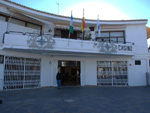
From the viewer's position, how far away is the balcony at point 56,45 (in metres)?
10.6

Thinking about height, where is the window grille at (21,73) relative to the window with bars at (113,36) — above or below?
below

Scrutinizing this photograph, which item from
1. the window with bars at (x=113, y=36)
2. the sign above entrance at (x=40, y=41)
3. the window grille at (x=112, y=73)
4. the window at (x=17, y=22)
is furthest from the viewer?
the window with bars at (x=113, y=36)

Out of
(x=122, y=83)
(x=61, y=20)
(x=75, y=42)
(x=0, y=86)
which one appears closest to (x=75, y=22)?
(x=61, y=20)

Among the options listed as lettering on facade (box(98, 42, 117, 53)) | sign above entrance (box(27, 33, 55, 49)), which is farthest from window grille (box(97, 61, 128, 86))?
sign above entrance (box(27, 33, 55, 49))

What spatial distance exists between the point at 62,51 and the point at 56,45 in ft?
2.54

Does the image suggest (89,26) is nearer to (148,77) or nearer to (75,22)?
(75,22)

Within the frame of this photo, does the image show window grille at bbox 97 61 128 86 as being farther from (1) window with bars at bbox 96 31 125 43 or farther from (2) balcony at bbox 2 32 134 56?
(1) window with bars at bbox 96 31 125 43

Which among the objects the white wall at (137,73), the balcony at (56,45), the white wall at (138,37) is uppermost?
the white wall at (138,37)

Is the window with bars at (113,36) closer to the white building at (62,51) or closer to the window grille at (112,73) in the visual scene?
the white building at (62,51)

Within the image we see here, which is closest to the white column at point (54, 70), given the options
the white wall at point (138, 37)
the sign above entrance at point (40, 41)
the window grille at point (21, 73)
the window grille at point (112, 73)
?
the window grille at point (21, 73)

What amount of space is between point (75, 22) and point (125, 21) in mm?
5503

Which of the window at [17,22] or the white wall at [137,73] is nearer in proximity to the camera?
the window at [17,22]

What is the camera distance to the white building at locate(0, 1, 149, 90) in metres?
11.3

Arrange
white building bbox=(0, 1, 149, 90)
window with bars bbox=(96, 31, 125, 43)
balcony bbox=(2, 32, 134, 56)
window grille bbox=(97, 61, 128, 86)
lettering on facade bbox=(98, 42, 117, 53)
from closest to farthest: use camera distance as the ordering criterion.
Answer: balcony bbox=(2, 32, 134, 56), white building bbox=(0, 1, 149, 90), lettering on facade bbox=(98, 42, 117, 53), window grille bbox=(97, 61, 128, 86), window with bars bbox=(96, 31, 125, 43)
